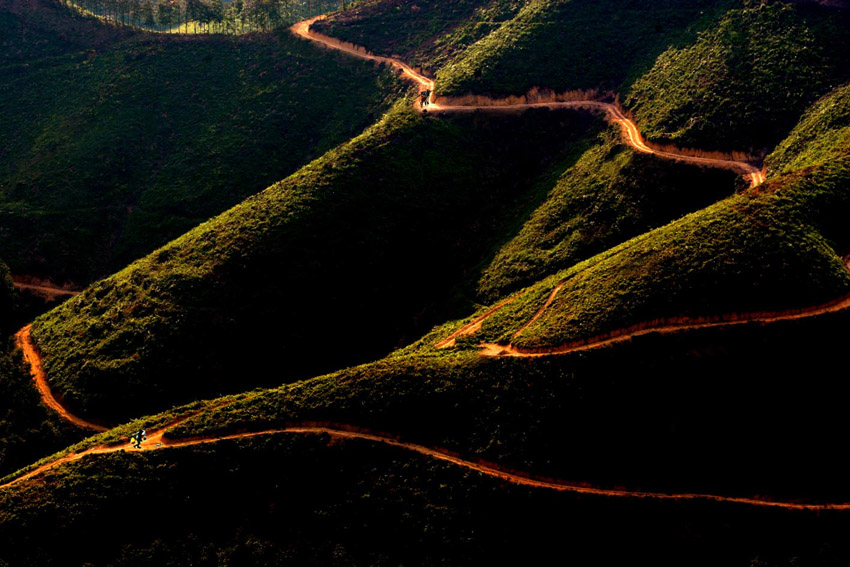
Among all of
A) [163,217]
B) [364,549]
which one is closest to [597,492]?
[364,549]

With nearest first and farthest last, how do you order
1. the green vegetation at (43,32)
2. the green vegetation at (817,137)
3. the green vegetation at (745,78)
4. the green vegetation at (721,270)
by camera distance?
the green vegetation at (721,270), the green vegetation at (817,137), the green vegetation at (745,78), the green vegetation at (43,32)

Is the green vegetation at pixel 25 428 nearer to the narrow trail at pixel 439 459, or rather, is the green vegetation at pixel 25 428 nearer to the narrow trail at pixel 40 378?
the narrow trail at pixel 40 378

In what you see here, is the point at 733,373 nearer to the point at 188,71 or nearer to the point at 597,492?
the point at 597,492

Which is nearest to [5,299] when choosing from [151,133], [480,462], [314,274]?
[314,274]

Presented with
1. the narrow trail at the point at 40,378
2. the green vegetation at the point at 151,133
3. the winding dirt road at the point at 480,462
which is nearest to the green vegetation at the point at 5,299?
the narrow trail at the point at 40,378

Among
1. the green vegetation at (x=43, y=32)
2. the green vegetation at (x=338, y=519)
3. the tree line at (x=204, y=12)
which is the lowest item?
the green vegetation at (x=338, y=519)

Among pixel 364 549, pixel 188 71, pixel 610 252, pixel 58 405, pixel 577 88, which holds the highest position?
pixel 188 71
